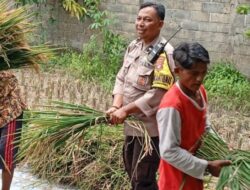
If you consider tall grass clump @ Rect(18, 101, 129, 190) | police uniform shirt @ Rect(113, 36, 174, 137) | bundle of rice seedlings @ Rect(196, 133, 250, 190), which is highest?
police uniform shirt @ Rect(113, 36, 174, 137)

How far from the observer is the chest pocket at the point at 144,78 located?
3.31 meters

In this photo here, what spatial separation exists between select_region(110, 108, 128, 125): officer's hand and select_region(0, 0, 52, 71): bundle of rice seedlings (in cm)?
91

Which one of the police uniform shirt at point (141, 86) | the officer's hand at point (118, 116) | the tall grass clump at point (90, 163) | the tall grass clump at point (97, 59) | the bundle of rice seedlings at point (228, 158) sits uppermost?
the police uniform shirt at point (141, 86)

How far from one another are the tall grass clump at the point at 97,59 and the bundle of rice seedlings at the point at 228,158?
520 cm

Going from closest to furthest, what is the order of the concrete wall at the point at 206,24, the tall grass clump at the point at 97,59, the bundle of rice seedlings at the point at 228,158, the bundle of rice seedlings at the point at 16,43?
the bundle of rice seedlings at the point at 228,158 < the bundle of rice seedlings at the point at 16,43 < the tall grass clump at the point at 97,59 < the concrete wall at the point at 206,24

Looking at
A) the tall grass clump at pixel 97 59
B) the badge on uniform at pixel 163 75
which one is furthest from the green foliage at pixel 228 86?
the badge on uniform at pixel 163 75

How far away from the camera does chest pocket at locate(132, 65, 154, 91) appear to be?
10.9ft

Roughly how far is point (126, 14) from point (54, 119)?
6.16 meters

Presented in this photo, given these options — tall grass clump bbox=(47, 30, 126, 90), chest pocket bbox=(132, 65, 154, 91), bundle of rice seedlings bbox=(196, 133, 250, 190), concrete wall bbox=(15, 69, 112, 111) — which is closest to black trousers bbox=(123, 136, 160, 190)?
chest pocket bbox=(132, 65, 154, 91)

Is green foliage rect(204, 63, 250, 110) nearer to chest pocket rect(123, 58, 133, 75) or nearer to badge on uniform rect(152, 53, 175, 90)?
chest pocket rect(123, 58, 133, 75)

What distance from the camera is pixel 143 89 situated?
3.38m

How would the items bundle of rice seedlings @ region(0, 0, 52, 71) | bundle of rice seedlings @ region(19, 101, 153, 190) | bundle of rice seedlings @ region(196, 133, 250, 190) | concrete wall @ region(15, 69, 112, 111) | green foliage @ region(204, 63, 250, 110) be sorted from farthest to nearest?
green foliage @ region(204, 63, 250, 110)
concrete wall @ region(15, 69, 112, 111)
bundle of rice seedlings @ region(19, 101, 153, 190)
bundle of rice seedlings @ region(0, 0, 52, 71)
bundle of rice seedlings @ region(196, 133, 250, 190)

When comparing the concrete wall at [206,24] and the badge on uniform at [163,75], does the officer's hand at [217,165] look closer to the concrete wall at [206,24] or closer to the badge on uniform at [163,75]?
the badge on uniform at [163,75]

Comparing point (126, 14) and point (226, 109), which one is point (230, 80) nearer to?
point (226, 109)
